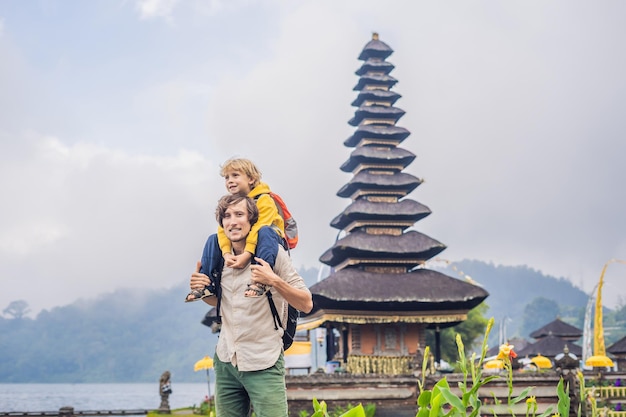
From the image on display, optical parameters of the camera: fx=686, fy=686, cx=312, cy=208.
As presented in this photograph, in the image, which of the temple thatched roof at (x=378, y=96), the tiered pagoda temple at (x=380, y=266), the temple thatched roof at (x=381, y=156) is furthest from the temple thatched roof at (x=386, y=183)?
Answer: the temple thatched roof at (x=378, y=96)

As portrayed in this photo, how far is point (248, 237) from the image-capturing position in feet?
13.1

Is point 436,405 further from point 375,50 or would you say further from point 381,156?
point 375,50

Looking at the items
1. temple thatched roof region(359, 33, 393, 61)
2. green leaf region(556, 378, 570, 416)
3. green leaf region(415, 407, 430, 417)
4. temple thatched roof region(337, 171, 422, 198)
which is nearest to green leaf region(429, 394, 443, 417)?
green leaf region(415, 407, 430, 417)

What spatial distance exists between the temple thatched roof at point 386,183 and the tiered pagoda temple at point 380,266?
40 millimetres

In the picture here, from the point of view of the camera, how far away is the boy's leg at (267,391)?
3.83m

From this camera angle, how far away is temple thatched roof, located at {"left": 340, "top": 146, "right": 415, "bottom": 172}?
91.7 feet

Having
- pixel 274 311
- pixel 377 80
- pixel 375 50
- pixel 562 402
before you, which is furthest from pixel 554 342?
pixel 274 311

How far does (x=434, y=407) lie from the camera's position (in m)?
3.27

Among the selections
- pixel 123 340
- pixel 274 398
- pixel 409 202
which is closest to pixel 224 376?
pixel 274 398

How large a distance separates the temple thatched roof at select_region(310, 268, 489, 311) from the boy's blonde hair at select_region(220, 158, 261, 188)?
61.7ft

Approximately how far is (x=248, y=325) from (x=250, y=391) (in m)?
0.37

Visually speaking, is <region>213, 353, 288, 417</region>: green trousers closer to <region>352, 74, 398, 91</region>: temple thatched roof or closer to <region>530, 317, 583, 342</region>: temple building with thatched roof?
<region>352, 74, 398, 91</region>: temple thatched roof

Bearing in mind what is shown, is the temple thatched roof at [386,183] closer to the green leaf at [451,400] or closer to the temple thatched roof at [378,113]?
the temple thatched roof at [378,113]

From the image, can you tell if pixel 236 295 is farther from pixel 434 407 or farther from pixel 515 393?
pixel 515 393
